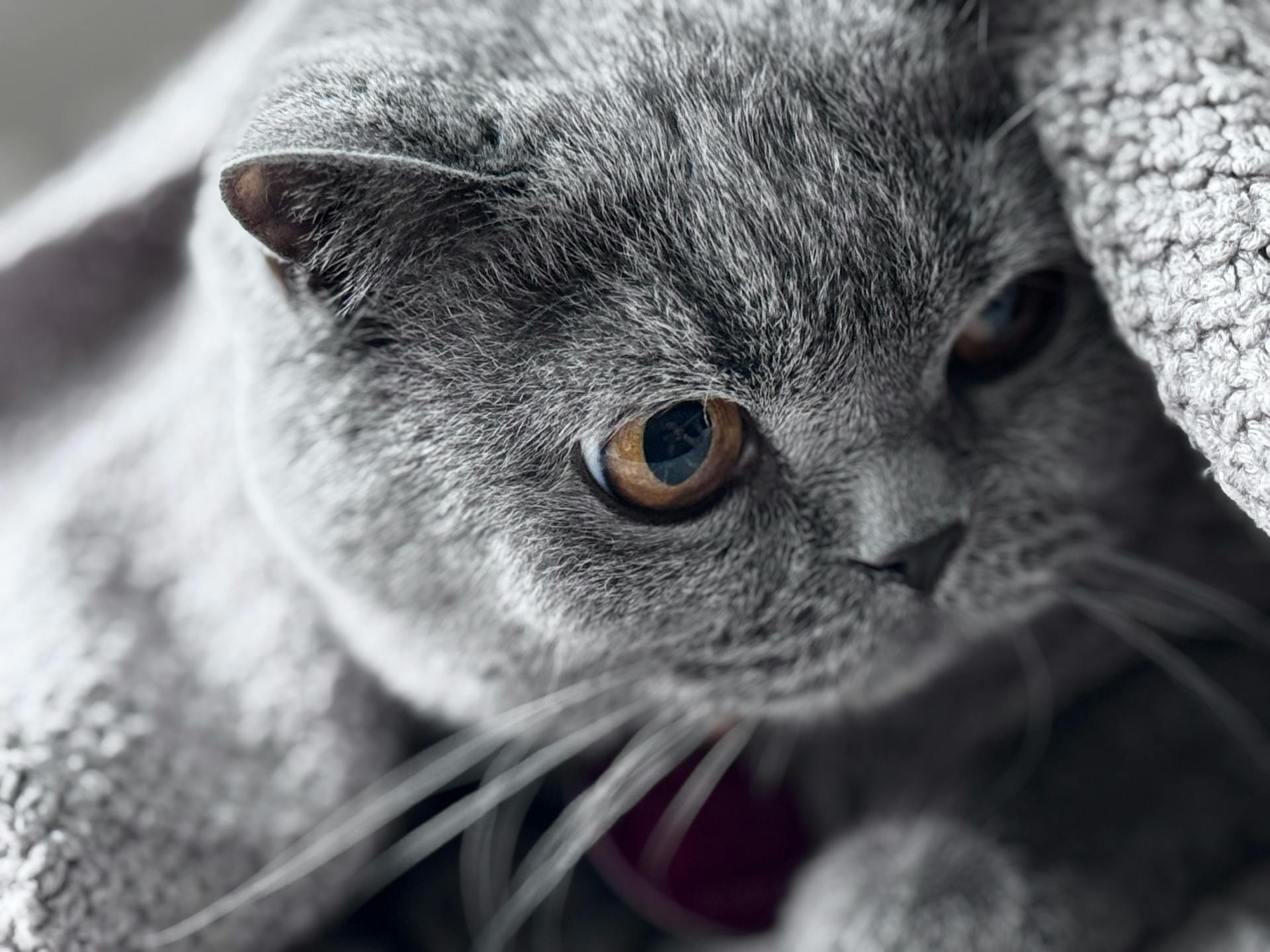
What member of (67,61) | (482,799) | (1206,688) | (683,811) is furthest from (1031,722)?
(67,61)

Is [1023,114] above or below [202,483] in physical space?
above

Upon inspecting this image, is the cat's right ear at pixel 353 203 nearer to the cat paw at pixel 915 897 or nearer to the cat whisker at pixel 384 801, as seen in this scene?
the cat whisker at pixel 384 801

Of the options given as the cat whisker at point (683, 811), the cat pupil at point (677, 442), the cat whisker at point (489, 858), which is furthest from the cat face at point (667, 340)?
the cat whisker at point (489, 858)

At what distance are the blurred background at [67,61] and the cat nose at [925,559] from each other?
949 mm

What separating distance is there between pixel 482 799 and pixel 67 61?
0.97 meters

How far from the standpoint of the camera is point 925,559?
Answer: 640 millimetres

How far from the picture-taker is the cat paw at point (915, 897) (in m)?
0.73

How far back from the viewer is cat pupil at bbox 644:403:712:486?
60 cm

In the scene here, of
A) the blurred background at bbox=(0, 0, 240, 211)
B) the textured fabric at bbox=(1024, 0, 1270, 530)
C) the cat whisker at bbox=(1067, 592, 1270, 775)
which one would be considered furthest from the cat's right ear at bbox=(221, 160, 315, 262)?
the blurred background at bbox=(0, 0, 240, 211)

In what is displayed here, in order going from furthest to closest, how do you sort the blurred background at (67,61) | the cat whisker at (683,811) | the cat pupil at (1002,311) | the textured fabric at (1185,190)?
1. the blurred background at (67,61)
2. the cat whisker at (683,811)
3. the cat pupil at (1002,311)
4. the textured fabric at (1185,190)

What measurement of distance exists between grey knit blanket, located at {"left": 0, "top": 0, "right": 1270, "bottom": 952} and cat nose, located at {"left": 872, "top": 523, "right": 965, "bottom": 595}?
0.14 meters

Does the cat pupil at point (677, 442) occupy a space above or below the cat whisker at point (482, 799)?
above

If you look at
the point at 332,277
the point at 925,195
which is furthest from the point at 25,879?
the point at 925,195

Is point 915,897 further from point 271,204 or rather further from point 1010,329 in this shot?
point 271,204
